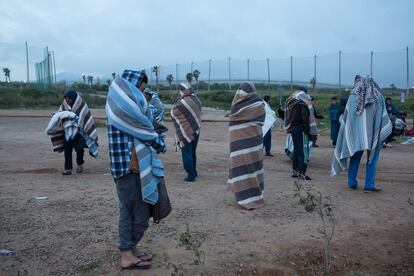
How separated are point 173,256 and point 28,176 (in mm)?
4623

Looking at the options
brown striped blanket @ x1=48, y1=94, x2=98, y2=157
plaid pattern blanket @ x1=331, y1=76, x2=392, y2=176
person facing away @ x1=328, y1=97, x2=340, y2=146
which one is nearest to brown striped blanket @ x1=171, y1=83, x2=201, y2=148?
brown striped blanket @ x1=48, y1=94, x2=98, y2=157

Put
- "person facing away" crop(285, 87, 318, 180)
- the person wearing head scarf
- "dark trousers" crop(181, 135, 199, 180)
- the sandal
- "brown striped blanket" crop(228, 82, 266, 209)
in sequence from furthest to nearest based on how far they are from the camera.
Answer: the person wearing head scarf
"person facing away" crop(285, 87, 318, 180)
"dark trousers" crop(181, 135, 199, 180)
"brown striped blanket" crop(228, 82, 266, 209)
the sandal

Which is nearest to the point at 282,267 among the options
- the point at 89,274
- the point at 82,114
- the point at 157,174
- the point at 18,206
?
the point at 157,174

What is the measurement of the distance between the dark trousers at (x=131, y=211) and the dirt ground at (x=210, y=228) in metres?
0.31

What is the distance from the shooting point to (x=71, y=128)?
7695 mm

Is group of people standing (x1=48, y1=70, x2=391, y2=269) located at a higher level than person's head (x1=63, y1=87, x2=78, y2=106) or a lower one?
lower

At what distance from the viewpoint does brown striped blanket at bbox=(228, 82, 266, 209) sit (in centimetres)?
577

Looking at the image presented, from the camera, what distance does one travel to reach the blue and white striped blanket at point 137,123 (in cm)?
358

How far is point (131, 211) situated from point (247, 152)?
240 centimetres

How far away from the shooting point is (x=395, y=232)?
4844mm

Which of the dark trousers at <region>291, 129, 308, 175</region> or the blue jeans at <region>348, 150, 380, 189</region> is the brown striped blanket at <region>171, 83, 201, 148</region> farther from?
the blue jeans at <region>348, 150, 380, 189</region>

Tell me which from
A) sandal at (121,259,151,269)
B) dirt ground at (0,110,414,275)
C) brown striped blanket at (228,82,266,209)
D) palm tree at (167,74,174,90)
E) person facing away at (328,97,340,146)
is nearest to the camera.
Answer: sandal at (121,259,151,269)

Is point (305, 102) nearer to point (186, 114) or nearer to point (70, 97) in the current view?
point (186, 114)

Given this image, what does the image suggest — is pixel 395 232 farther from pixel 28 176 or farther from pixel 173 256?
pixel 28 176
